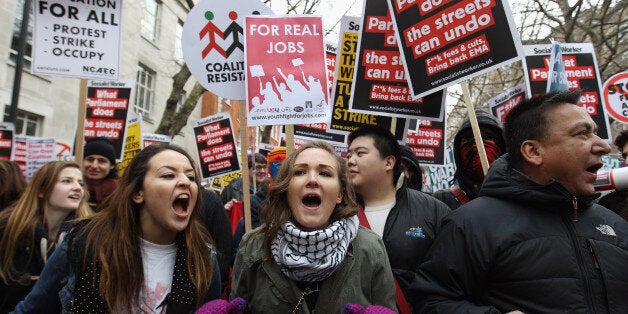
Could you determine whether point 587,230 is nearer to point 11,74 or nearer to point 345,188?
point 345,188

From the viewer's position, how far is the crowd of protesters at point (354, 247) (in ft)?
6.27

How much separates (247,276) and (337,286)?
0.44 m

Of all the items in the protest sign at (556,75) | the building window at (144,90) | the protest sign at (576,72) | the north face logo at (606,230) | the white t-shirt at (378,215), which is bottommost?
the north face logo at (606,230)

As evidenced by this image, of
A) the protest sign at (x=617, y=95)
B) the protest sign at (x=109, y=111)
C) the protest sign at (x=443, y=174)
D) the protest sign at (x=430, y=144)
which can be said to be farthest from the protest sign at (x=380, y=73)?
the protest sign at (x=443, y=174)

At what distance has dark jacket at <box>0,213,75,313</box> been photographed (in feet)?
9.43

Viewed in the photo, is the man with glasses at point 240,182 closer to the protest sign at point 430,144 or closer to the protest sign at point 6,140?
the protest sign at point 430,144

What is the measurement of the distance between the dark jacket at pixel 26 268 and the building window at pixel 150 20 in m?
16.8

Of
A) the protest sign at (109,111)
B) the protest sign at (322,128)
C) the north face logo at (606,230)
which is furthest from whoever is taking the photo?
the protest sign at (109,111)

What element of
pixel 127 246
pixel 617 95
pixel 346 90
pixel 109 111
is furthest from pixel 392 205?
pixel 617 95

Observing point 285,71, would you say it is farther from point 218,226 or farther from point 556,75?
point 556,75

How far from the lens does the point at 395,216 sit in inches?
114

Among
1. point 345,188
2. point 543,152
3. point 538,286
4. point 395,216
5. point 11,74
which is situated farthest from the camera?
point 11,74

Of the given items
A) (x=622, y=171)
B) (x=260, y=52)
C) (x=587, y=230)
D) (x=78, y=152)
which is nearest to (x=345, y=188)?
(x=587, y=230)

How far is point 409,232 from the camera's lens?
2.78m
